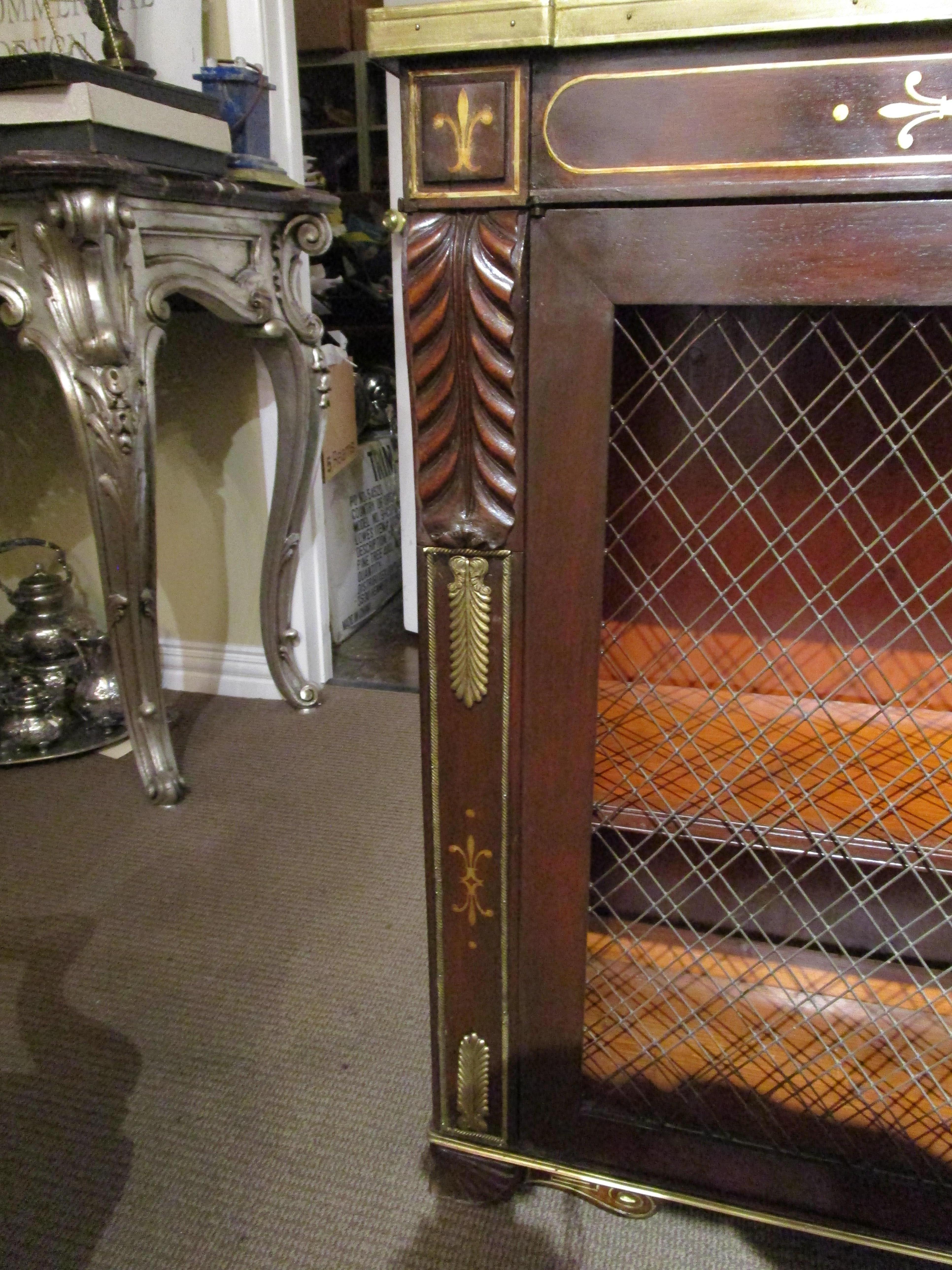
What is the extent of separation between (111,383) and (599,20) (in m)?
0.90

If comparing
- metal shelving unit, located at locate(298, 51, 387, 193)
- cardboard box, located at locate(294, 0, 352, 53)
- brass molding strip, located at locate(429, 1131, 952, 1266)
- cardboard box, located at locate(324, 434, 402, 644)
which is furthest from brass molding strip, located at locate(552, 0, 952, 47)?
cardboard box, located at locate(294, 0, 352, 53)

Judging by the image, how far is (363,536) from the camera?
7.48 feet

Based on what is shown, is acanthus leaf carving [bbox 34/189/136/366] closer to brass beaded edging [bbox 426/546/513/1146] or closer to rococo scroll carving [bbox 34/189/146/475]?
rococo scroll carving [bbox 34/189/146/475]

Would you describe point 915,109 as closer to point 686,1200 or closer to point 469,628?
point 469,628

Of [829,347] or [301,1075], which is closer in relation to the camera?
[829,347]

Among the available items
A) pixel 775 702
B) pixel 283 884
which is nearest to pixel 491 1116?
pixel 775 702

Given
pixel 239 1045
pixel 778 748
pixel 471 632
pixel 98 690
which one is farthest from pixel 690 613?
pixel 98 690

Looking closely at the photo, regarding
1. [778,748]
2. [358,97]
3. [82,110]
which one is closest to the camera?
[778,748]

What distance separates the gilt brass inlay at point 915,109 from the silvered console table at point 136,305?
0.95m

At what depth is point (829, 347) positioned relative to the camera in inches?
24.2

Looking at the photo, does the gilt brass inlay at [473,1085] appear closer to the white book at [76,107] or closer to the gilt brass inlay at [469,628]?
the gilt brass inlay at [469,628]

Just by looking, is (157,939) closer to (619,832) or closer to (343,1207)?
(343,1207)

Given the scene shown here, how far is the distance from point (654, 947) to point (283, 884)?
1.91ft

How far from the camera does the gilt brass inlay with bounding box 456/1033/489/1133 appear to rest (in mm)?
829
